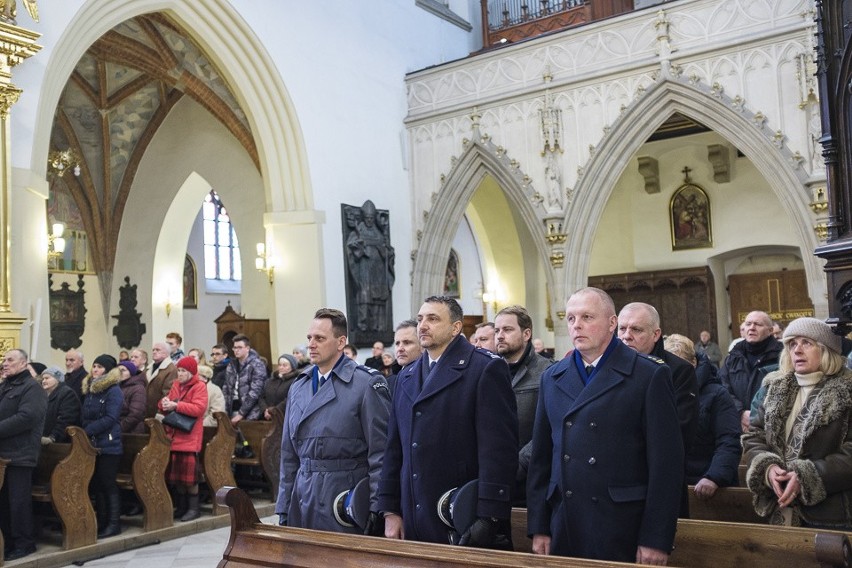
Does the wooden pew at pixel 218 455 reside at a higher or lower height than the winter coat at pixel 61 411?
lower

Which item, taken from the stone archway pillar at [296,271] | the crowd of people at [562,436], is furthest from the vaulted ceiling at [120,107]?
the crowd of people at [562,436]

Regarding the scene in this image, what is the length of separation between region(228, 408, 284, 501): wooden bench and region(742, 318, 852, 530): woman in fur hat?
5.22 m

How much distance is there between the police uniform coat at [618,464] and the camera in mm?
2523

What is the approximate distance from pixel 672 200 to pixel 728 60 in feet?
16.0

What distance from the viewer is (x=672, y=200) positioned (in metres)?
14.8

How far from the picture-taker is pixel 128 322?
15180 millimetres

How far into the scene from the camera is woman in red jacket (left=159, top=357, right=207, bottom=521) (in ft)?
22.7

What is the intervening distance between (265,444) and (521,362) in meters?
4.61

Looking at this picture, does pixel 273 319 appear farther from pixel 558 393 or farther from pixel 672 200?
pixel 558 393

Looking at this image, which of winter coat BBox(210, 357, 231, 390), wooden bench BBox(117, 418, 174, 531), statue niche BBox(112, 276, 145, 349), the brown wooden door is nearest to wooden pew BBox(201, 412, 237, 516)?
wooden bench BBox(117, 418, 174, 531)

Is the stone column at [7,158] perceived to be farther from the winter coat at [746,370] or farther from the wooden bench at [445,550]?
the winter coat at [746,370]

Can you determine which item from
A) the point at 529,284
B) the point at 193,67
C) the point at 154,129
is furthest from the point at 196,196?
the point at 529,284

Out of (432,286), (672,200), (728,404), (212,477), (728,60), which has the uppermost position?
(728,60)

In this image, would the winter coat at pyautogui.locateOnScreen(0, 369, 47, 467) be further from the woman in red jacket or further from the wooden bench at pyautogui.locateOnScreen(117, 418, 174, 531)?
the woman in red jacket
